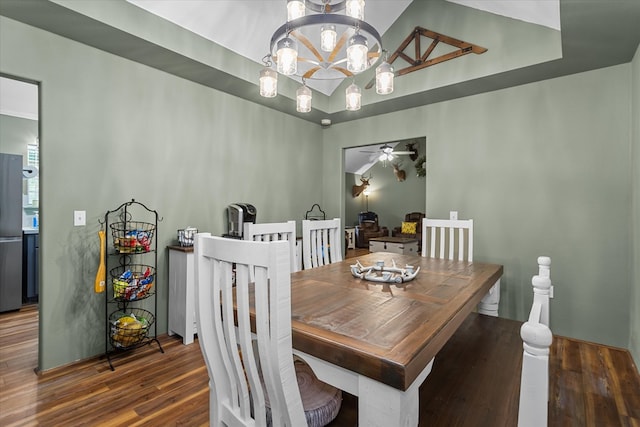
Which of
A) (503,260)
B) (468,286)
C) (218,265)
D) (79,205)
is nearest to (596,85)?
(503,260)

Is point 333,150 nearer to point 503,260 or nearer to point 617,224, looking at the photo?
point 503,260

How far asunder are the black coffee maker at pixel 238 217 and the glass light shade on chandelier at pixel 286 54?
171 cm

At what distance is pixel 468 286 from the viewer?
152 cm

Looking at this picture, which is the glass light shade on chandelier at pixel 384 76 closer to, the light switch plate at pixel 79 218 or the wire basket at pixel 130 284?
the wire basket at pixel 130 284

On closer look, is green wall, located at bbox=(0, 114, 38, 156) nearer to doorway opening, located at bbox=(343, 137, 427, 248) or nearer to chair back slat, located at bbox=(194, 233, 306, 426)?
chair back slat, located at bbox=(194, 233, 306, 426)

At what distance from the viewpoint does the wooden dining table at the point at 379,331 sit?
0.80 metres

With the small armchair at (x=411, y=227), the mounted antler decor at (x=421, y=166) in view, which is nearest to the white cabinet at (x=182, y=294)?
the small armchair at (x=411, y=227)

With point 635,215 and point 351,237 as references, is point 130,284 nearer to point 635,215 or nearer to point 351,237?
point 635,215

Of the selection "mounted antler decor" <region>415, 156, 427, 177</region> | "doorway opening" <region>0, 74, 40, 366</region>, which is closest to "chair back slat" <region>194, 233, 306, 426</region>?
"doorway opening" <region>0, 74, 40, 366</region>

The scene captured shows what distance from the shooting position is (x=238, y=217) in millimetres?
3109

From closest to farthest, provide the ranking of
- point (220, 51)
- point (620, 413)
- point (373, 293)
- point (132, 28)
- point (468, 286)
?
point (373, 293) < point (468, 286) < point (620, 413) < point (132, 28) < point (220, 51)

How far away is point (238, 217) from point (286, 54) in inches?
71.8

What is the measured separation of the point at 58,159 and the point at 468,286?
2.75 m

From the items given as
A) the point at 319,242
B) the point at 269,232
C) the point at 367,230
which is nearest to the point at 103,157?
the point at 269,232
